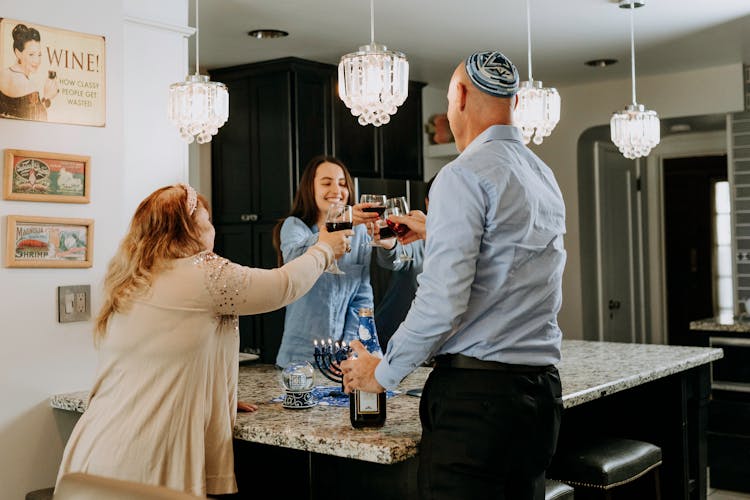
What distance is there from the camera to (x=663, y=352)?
11.2 feet

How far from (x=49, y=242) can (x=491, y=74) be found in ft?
4.94

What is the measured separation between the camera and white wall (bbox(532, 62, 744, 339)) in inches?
232

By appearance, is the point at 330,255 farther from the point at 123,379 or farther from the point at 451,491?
the point at 451,491

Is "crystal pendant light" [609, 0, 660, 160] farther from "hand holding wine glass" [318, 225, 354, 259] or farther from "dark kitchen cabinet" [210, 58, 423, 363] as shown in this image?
"dark kitchen cabinet" [210, 58, 423, 363]

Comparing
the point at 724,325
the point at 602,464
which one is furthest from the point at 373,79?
the point at 724,325

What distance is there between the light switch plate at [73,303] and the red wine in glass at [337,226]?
34.8 inches

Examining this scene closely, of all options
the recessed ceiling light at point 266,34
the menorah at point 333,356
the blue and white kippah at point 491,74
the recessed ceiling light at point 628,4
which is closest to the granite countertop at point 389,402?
the menorah at point 333,356

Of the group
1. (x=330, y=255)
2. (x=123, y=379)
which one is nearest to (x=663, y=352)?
(x=330, y=255)

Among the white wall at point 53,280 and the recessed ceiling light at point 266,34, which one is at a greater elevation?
the recessed ceiling light at point 266,34

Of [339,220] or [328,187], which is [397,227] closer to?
[339,220]

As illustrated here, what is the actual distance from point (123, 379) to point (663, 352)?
2.21 m

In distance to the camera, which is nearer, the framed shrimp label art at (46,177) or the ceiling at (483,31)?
the framed shrimp label art at (46,177)

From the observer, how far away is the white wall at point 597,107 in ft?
19.3

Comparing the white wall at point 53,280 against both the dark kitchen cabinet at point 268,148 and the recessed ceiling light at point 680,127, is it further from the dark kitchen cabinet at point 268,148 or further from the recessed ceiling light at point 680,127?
the recessed ceiling light at point 680,127
